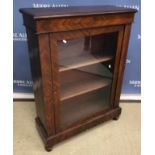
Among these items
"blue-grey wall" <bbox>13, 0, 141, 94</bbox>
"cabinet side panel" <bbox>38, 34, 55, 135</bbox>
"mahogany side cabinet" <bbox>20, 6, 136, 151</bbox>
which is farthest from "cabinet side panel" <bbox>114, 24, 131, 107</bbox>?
"cabinet side panel" <bbox>38, 34, 55, 135</bbox>

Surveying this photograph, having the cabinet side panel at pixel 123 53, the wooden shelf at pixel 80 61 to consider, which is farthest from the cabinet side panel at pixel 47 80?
the cabinet side panel at pixel 123 53

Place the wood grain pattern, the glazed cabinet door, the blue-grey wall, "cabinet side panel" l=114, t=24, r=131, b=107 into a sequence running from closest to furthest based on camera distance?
the wood grain pattern < the glazed cabinet door < "cabinet side panel" l=114, t=24, r=131, b=107 < the blue-grey wall

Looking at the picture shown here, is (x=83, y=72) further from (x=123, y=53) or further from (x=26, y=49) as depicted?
(x=26, y=49)

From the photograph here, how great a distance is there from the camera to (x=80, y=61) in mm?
1305

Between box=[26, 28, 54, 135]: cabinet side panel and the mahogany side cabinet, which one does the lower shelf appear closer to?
the mahogany side cabinet

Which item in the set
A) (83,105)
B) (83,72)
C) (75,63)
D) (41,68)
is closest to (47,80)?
(41,68)

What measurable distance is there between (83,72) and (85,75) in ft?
0.18

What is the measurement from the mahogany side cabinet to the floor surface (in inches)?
2.9

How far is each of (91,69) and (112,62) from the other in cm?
15

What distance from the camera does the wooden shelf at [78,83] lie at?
4.29ft

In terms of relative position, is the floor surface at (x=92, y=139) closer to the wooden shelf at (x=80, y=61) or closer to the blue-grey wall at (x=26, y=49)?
the blue-grey wall at (x=26, y=49)

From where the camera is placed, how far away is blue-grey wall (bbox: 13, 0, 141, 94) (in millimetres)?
1497

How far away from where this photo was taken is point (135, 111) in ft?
5.70

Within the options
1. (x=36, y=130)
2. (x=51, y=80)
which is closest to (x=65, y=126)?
(x=36, y=130)
